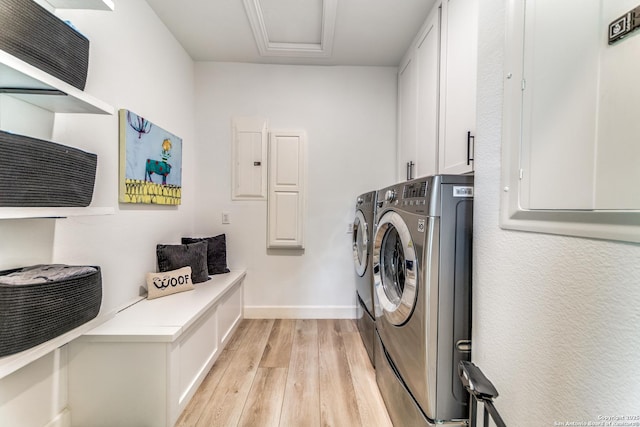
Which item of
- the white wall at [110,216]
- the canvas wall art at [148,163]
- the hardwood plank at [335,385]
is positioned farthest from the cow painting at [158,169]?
the hardwood plank at [335,385]

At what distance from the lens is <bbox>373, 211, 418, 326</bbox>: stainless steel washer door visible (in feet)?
3.53

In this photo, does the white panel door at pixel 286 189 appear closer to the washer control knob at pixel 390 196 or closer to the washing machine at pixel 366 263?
the washing machine at pixel 366 263

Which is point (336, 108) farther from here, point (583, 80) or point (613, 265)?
point (613, 265)

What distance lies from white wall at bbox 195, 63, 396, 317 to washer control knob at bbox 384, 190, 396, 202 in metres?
1.25

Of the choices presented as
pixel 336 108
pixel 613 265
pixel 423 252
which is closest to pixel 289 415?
pixel 423 252

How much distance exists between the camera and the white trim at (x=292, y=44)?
1.85 m

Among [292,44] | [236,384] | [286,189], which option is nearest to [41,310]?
[236,384]

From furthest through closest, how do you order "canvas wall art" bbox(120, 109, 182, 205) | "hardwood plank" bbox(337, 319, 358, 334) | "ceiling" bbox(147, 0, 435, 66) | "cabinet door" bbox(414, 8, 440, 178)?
1. "hardwood plank" bbox(337, 319, 358, 334)
2. "ceiling" bbox(147, 0, 435, 66)
3. "cabinet door" bbox(414, 8, 440, 178)
4. "canvas wall art" bbox(120, 109, 182, 205)

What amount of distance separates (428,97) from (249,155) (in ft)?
5.41

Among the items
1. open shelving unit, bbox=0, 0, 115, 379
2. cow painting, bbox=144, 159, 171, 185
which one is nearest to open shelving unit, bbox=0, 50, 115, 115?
open shelving unit, bbox=0, 0, 115, 379

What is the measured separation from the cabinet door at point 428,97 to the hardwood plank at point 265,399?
5.57 feet

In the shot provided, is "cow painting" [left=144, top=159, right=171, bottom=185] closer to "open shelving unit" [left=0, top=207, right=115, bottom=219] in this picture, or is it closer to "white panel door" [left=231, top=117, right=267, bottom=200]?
"white panel door" [left=231, top=117, right=267, bottom=200]

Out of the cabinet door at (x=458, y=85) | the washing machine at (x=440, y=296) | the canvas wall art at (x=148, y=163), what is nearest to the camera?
the washing machine at (x=440, y=296)

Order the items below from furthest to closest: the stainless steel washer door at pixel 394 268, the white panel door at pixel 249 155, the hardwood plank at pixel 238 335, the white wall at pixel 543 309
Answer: the white panel door at pixel 249 155 < the hardwood plank at pixel 238 335 < the stainless steel washer door at pixel 394 268 < the white wall at pixel 543 309
